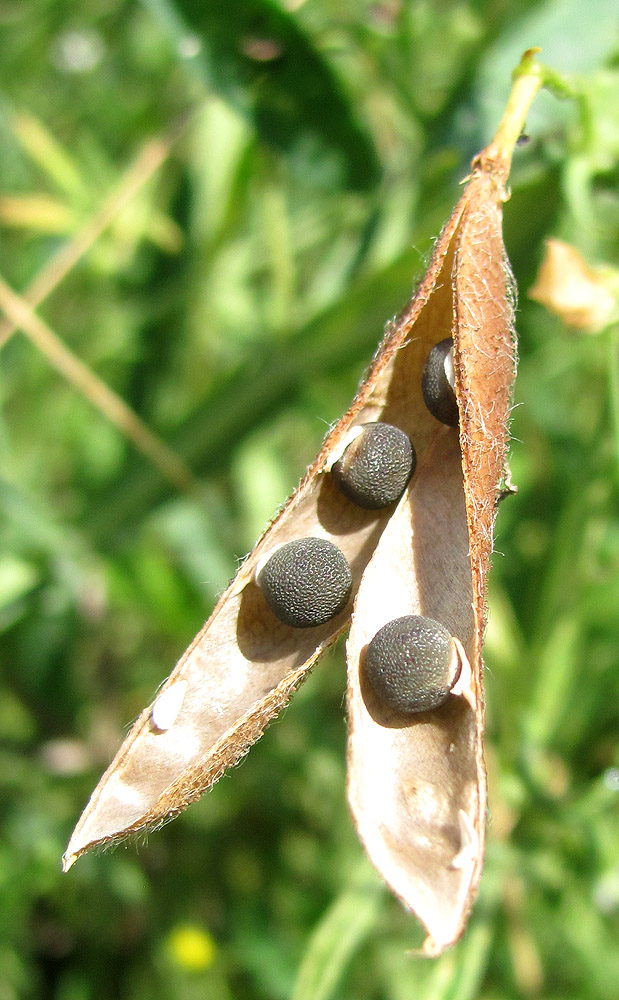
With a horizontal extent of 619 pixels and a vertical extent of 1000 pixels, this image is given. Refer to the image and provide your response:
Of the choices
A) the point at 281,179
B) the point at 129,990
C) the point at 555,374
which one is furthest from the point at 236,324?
the point at 129,990

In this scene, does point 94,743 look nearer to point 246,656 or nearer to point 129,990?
point 129,990

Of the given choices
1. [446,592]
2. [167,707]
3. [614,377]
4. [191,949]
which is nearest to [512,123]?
[614,377]

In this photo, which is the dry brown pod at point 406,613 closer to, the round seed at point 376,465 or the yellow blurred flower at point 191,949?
the round seed at point 376,465

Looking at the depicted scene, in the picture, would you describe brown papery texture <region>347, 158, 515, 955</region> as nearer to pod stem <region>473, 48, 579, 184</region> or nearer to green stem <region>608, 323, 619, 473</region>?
pod stem <region>473, 48, 579, 184</region>

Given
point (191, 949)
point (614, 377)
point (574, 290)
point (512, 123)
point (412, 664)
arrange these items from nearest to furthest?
point (412, 664) < point (512, 123) < point (574, 290) < point (614, 377) < point (191, 949)

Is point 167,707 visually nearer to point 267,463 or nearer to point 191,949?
point 267,463
